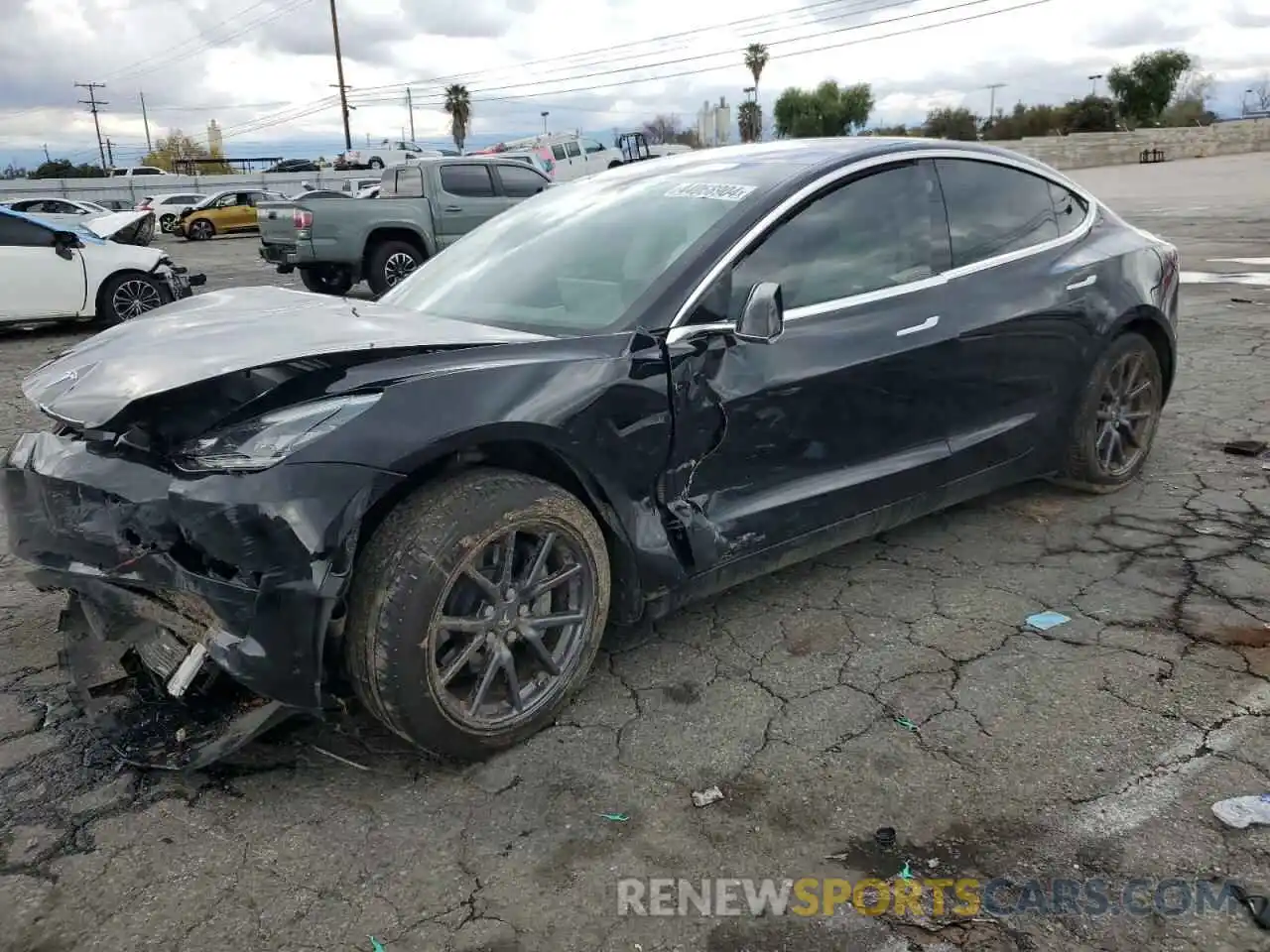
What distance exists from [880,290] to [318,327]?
6.51 feet

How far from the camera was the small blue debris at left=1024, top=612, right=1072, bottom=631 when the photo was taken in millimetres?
3525

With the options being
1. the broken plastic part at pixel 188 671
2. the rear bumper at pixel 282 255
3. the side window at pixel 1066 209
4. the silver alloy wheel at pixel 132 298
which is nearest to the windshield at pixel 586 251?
the broken plastic part at pixel 188 671

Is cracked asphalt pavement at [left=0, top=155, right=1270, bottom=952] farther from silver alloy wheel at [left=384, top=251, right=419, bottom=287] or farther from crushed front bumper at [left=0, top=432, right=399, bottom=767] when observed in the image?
silver alloy wheel at [left=384, top=251, right=419, bottom=287]

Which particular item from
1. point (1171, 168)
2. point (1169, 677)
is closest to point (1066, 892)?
point (1169, 677)

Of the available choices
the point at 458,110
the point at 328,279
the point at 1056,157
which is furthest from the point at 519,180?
the point at 458,110

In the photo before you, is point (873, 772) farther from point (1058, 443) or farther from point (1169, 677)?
point (1058, 443)

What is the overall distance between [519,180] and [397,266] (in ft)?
Answer: 8.00

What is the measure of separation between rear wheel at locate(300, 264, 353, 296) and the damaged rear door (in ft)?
34.6

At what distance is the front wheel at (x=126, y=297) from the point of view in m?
11.2

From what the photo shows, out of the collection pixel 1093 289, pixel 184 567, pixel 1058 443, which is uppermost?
pixel 1093 289

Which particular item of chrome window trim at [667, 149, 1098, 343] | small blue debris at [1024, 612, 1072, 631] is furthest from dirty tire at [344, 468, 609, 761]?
small blue debris at [1024, 612, 1072, 631]

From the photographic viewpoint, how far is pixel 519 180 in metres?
14.3

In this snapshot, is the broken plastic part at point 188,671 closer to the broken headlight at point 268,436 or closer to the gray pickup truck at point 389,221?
the broken headlight at point 268,436

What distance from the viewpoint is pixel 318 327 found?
111 inches
